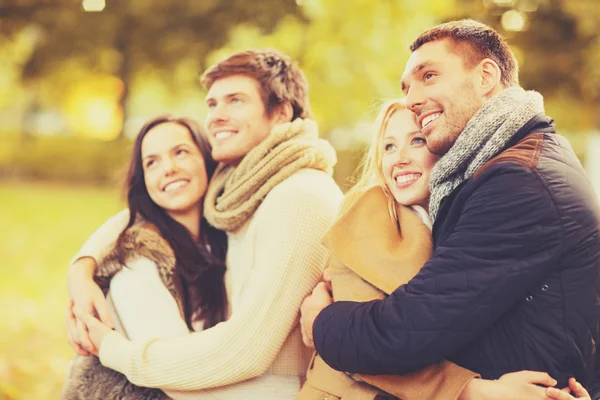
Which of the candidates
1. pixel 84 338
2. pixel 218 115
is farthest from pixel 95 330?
pixel 218 115

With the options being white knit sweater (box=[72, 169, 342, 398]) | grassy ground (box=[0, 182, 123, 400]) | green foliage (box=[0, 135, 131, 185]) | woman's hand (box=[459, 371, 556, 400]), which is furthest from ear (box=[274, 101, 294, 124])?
green foliage (box=[0, 135, 131, 185])

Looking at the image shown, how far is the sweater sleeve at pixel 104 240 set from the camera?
331cm

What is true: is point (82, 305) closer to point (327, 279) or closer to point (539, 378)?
point (327, 279)

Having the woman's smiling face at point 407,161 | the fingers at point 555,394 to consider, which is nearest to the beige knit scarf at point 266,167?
the woman's smiling face at point 407,161

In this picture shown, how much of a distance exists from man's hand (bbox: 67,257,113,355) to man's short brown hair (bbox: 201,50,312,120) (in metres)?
1.12

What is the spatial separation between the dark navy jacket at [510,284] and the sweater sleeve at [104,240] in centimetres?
158

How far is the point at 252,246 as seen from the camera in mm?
2973

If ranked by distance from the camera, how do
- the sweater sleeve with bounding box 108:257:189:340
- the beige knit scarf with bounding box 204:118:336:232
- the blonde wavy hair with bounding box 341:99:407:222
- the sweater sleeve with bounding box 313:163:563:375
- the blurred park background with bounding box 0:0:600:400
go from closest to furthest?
the sweater sleeve with bounding box 313:163:563:375, the blonde wavy hair with bounding box 341:99:407:222, the sweater sleeve with bounding box 108:257:189:340, the beige knit scarf with bounding box 204:118:336:232, the blurred park background with bounding box 0:0:600:400

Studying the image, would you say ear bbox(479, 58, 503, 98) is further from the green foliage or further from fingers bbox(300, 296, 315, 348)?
the green foliage

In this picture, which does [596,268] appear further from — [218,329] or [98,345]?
[98,345]

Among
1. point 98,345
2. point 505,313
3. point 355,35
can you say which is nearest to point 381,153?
point 505,313

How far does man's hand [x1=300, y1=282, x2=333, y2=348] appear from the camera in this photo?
2559 mm

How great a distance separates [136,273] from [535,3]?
1167 centimetres

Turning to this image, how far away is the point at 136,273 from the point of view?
10.1ft
